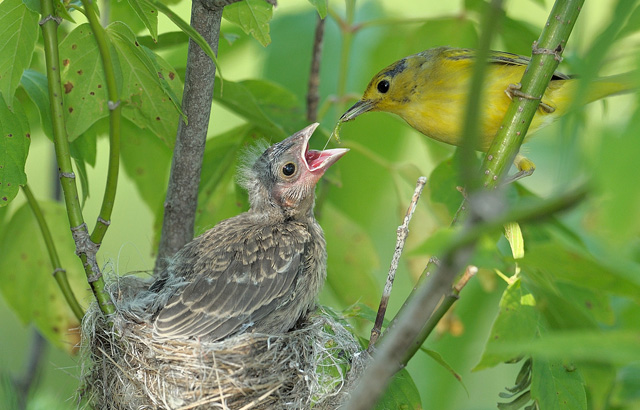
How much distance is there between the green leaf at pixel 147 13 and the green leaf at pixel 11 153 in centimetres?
44

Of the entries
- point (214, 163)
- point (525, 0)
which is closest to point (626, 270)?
point (214, 163)

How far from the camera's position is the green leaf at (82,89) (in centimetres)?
175

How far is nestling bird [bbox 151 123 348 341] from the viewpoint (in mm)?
2139

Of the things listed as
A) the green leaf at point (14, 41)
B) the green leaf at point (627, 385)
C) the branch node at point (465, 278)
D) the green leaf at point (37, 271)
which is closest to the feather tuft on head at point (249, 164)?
the green leaf at point (37, 271)

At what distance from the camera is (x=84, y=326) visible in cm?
205

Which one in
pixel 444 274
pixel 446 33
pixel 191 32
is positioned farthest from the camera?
pixel 446 33

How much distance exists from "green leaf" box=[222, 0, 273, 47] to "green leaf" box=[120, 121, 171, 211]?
879mm

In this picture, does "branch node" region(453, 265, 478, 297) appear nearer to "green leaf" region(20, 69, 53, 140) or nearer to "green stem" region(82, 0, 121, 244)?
"green stem" region(82, 0, 121, 244)

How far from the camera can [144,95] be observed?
1.87 meters

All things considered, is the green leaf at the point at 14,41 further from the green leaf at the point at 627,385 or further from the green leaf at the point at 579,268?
the green leaf at the point at 627,385

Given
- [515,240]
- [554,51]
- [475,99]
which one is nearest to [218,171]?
[515,240]

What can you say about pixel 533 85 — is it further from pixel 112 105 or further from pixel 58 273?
pixel 58 273

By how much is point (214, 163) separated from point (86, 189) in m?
0.58

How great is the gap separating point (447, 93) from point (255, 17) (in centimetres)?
85
